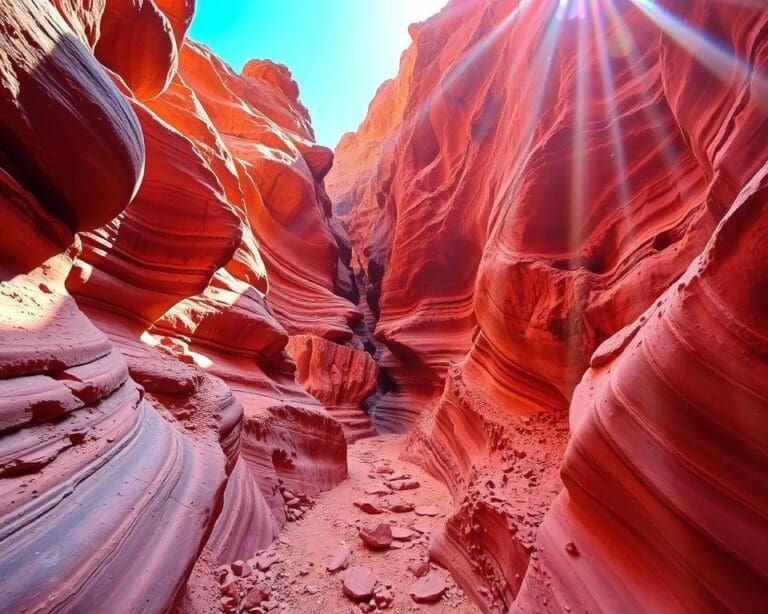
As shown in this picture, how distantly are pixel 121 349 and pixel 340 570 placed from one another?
8.67 feet

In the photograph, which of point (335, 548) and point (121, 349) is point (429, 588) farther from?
point (121, 349)

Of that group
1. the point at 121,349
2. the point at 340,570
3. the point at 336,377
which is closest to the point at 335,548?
the point at 340,570

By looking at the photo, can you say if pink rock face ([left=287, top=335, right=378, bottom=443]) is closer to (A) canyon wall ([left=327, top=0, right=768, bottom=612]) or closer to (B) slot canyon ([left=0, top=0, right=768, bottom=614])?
(B) slot canyon ([left=0, top=0, right=768, bottom=614])

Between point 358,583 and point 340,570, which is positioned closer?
point 358,583

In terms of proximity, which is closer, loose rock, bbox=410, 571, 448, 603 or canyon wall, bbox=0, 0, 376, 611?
canyon wall, bbox=0, 0, 376, 611

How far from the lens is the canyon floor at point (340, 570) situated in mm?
2293

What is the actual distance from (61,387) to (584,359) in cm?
406

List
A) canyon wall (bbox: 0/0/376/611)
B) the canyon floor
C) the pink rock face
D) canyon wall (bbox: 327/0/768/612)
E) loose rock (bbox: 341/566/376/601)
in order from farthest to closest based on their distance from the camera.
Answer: the pink rock face
loose rock (bbox: 341/566/376/601)
the canyon floor
canyon wall (bbox: 327/0/768/612)
canyon wall (bbox: 0/0/376/611)

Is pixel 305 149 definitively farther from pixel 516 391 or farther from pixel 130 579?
pixel 130 579

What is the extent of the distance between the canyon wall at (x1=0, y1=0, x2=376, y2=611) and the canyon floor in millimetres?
225

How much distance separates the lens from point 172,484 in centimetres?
184

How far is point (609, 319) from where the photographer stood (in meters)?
3.32

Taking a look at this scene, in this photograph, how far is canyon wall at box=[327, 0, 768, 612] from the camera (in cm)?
138

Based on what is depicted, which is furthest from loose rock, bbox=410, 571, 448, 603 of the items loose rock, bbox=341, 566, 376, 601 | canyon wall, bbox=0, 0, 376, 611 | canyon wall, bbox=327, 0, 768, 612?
canyon wall, bbox=0, 0, 376, 611
